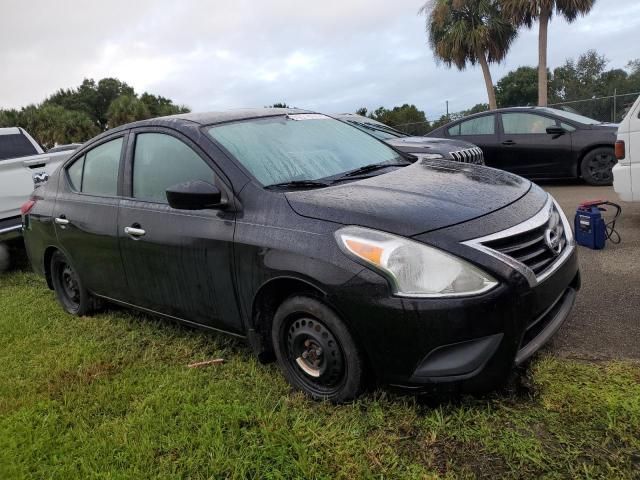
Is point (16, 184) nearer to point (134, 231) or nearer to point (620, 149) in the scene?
point (134, 231)

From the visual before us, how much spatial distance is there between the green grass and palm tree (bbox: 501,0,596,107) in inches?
779

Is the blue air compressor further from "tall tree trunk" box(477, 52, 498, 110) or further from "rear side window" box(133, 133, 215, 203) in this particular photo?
"tall tree trunk" box(477, 52, 498, 110)

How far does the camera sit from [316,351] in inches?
112

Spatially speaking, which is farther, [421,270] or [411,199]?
[411,199]

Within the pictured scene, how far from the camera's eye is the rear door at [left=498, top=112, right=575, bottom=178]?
351 inches

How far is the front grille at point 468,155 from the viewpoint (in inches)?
280

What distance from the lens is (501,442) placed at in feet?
7.98

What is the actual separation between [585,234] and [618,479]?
3434mm

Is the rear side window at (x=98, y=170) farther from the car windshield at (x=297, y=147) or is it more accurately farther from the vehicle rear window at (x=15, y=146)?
the vehicle rear window at (x=15, y=146)

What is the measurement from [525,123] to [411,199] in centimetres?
732

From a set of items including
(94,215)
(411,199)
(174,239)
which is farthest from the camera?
(94,215)

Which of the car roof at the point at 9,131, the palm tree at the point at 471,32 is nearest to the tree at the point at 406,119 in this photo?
the palm tree at the point at 471,32

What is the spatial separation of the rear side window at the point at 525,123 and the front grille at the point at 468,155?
6.68 feet

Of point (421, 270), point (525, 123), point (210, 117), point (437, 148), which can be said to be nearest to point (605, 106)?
point (525, 123)
